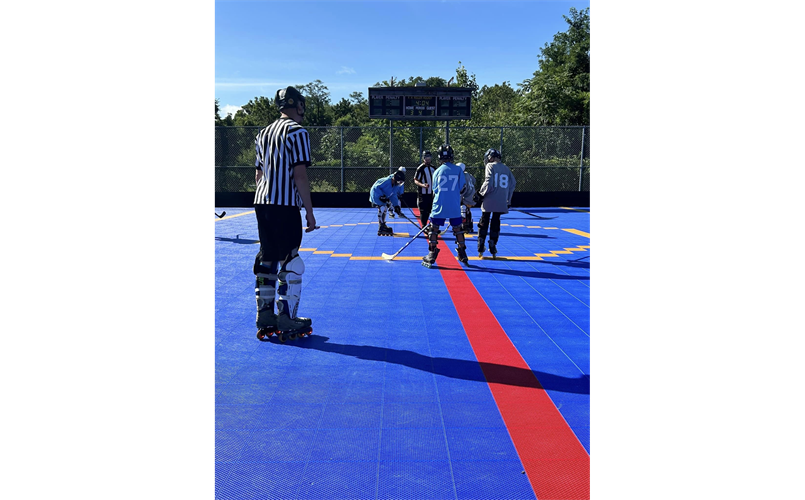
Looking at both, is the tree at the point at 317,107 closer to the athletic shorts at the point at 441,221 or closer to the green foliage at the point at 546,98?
the green foliage at the point at 546,98

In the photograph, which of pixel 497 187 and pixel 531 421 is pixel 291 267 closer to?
pixel 531 421

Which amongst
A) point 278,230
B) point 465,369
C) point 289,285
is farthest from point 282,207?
point 465,369

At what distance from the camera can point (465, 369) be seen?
153 inches

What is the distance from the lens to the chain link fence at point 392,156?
70.5 feet

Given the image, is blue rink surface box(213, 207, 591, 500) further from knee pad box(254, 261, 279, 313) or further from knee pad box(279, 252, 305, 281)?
knee pad box(279, 252, 305, 281)

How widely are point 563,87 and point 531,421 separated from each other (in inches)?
1372

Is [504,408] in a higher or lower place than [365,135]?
lower

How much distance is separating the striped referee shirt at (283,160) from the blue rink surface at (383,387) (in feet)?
4.47

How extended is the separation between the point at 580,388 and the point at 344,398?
5.59 ft

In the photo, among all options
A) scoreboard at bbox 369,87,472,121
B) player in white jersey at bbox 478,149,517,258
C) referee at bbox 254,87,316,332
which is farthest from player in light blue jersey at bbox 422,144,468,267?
scoreboard at bbox 369,87,472,121

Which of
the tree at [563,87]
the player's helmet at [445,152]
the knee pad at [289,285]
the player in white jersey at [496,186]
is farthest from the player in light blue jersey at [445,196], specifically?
the tree at [563,87]
